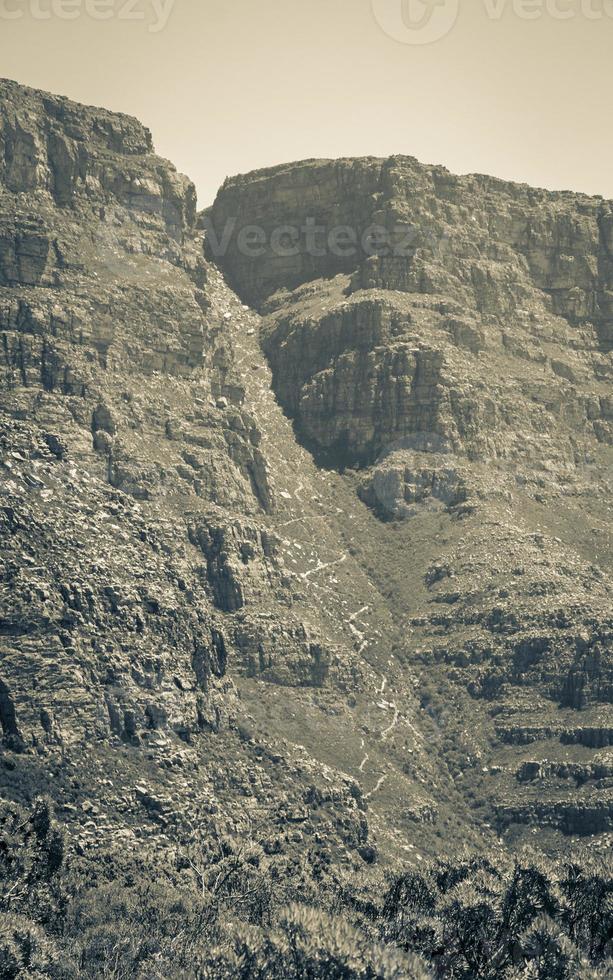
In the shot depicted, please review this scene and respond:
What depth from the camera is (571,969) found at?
5512 inches

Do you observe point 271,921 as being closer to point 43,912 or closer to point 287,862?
point 43,912

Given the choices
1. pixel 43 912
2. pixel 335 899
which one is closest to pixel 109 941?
pixel 43 912

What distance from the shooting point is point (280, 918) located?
502 feet

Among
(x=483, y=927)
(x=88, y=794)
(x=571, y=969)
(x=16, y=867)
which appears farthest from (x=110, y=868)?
(x=571, y=969)

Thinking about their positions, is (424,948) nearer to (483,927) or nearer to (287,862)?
(483,927)

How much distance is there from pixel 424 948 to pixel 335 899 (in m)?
23.4

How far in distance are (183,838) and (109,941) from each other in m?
33.5

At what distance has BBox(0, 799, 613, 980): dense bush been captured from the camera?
13988cm

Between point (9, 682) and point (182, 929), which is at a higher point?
point (9, 682)

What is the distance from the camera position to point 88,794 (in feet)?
641

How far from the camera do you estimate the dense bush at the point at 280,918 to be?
140m

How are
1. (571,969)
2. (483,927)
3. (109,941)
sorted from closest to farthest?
(571,969)
(483,927)
(109,941)

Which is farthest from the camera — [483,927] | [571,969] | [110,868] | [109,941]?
[110,868]

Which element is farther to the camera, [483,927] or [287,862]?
[287,862]
